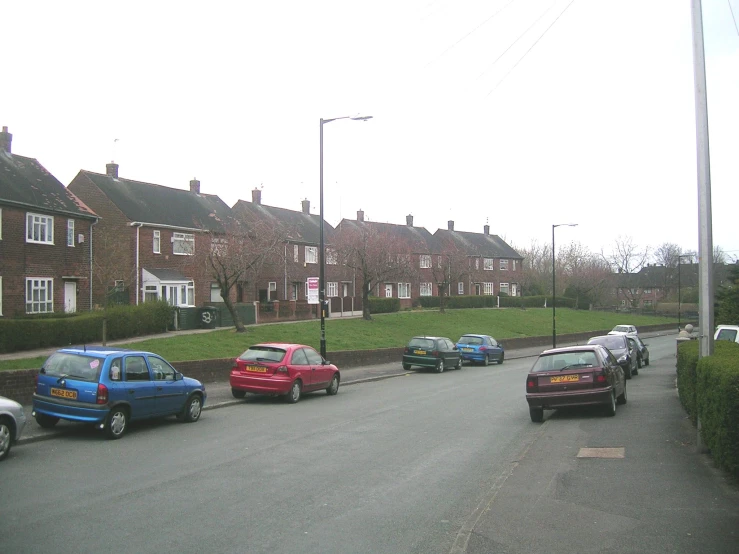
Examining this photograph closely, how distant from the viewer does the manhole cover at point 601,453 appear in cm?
1017

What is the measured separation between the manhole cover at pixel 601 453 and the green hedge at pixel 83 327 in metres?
14.3

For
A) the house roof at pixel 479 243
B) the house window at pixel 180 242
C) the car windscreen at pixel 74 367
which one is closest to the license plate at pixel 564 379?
the car windscreen at pixel 74 367

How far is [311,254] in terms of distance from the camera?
178 feet

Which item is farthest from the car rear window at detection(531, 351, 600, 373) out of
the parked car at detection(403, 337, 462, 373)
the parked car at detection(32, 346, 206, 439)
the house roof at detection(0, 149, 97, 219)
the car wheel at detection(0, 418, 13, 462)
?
the house roof at detection(0, 149, 97, 219)

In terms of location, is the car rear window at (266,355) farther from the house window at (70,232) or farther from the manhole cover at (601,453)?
the house window at (70,232)

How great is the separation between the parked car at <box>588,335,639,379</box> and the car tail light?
1807cm

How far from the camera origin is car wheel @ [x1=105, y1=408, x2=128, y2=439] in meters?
11.4

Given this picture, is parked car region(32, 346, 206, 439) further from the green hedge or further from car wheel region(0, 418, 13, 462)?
the green hedge

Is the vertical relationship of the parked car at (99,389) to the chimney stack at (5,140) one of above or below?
below

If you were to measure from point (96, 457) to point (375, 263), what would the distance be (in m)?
34.0

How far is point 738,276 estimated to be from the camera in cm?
3828

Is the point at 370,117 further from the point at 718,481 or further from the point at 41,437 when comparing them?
the point at 718,481

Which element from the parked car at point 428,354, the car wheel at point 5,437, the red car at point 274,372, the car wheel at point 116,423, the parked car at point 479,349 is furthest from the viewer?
the parked car at point 479,349

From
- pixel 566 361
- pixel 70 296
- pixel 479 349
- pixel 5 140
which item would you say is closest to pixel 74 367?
pixel 566 361
